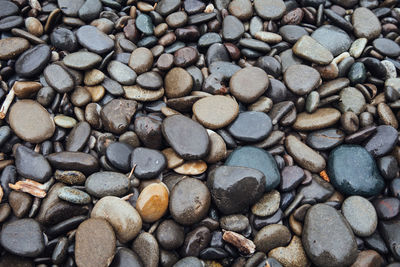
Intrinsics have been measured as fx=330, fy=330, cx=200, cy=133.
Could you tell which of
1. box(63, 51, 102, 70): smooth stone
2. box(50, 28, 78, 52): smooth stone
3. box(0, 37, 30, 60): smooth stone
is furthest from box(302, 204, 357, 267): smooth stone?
box(0, 37, 30, 60): smooth stone

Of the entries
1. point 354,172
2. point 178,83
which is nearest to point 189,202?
point 178,83

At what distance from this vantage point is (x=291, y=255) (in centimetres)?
278

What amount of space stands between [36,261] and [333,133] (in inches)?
115

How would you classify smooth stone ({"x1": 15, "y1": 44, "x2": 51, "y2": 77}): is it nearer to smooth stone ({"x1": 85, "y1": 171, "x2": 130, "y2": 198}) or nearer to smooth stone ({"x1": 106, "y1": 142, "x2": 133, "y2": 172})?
smooth stone ({"x1": 106, "y1": 142, "x2": 133, "y2": 172})

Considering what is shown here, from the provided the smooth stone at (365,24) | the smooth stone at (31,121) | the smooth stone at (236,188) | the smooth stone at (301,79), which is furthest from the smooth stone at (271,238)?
the smooth stone at (365,24)

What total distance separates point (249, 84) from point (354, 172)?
134cm

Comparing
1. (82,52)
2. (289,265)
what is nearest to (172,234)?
(289,265)

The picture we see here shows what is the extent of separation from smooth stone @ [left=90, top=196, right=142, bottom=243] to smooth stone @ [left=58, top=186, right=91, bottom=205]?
0.37 ft

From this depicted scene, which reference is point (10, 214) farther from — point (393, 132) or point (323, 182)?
point (393, 132)

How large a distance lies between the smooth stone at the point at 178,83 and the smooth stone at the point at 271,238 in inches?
63.9

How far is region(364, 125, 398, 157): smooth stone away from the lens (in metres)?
3.22

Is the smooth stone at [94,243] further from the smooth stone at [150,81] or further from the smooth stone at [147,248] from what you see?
the smooth stone at [150,81]

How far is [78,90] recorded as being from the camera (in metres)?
3.47

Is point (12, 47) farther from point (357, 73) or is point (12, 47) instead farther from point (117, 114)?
point (357, 73)
